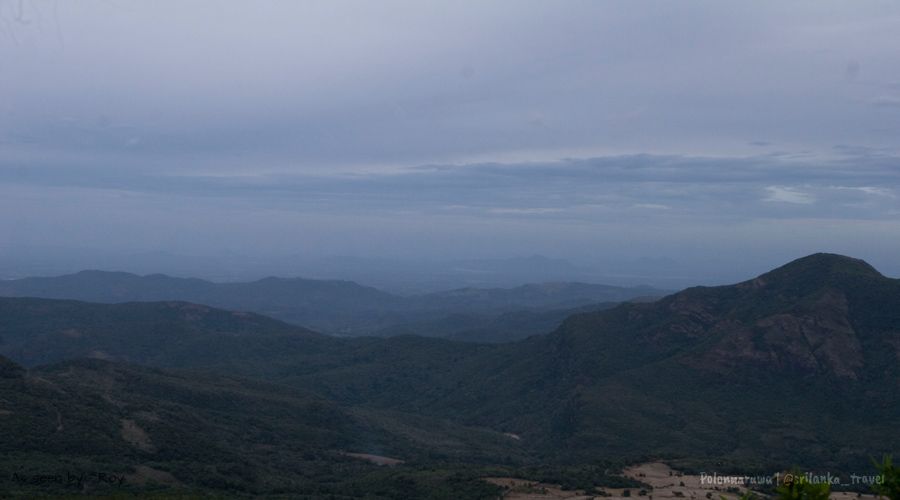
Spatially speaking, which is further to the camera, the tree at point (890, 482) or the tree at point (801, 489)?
the tree at point (890, 482)

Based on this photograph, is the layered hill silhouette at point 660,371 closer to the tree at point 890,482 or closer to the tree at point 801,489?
the tree at point 890,482

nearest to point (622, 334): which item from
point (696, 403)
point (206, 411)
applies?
point (696, 403)

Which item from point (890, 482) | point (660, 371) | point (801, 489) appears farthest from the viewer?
point (660, 371)

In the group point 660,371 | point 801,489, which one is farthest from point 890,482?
point 660,371

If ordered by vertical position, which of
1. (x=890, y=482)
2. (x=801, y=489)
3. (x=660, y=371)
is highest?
(x=890, y=482)

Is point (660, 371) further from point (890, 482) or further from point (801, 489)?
point (801, 489)

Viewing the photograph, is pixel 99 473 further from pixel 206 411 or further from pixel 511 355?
pixel 511 355

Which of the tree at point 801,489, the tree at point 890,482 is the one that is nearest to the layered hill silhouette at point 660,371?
the tree at point 890,482

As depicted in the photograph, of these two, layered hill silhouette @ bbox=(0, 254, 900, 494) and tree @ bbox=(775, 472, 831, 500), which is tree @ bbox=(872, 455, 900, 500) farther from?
layered hill silhouette @ bbox=(0, 254, 900, 494)

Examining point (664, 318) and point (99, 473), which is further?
point (664, 318)
